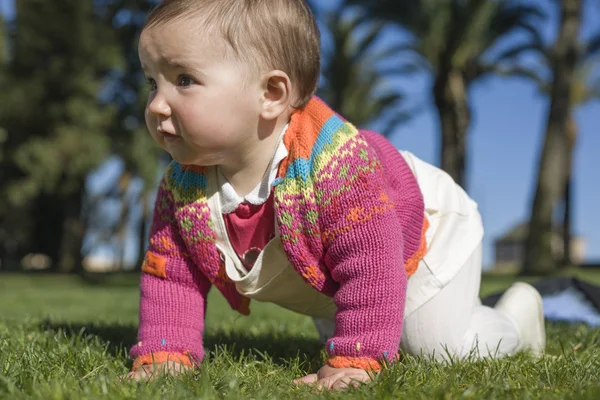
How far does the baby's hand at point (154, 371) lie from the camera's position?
223 cm

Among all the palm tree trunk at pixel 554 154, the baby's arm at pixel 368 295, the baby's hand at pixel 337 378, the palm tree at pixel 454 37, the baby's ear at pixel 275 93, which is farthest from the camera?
the palm tree at pixel 454 37

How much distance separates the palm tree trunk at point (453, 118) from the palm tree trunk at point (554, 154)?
2.66 metres

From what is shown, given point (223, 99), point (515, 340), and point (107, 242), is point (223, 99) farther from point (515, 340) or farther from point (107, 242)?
point (107, 242)

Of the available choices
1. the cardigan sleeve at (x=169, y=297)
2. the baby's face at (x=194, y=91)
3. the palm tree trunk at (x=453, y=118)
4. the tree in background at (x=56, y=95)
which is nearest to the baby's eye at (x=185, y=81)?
the baby's face at (x=194, y=91)

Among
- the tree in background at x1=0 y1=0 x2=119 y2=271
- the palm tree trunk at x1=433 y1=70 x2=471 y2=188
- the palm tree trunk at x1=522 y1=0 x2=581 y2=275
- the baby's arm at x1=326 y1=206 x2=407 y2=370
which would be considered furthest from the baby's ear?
the tree in background at x1=0 y1=0 x2=119 y2=271

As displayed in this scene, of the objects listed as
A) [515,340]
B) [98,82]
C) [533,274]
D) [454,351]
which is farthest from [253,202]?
[98,82]

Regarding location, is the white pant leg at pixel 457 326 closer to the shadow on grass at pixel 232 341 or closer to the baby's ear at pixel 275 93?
the shadow on grass at pixel 232 341

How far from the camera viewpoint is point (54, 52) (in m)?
22.5

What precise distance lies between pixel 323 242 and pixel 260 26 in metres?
0.81

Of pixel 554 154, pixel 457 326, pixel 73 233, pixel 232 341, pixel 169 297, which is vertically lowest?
pixel 73 233

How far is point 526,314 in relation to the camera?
133 inches

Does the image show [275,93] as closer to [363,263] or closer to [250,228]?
[250,228]

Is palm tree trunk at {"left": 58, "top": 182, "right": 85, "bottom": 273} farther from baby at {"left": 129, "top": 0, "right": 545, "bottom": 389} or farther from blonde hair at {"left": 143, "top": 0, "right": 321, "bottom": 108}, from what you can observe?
blonde hair at {"left": 143, "top": 0, "right": 321, "bottom": 108}

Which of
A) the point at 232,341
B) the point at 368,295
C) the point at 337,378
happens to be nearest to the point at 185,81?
the point at 368,295
